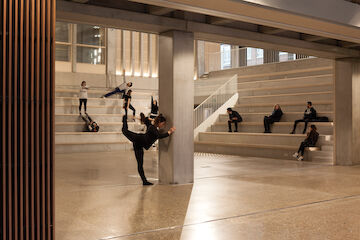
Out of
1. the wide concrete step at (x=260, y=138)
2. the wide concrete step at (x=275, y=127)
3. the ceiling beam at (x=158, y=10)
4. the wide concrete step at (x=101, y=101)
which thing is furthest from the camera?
the wide concrete step at (x=101, y=101)

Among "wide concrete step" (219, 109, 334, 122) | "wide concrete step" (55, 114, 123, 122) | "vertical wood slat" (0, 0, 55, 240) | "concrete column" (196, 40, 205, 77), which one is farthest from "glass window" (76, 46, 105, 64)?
"vertical wood slat" (0, 0, 55, 240)

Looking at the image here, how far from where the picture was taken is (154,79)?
1021 inches

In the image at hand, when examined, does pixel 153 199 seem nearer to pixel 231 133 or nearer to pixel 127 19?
pixel 127 19

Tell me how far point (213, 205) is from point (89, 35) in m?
19.5

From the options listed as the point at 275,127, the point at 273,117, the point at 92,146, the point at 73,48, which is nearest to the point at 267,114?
the point at 273,117

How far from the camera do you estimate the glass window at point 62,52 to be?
77.6 ft

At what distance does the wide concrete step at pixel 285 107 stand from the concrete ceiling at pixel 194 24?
175 inches

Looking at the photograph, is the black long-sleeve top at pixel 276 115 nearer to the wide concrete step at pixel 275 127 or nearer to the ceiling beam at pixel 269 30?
the wide concrete step at pixel 275 127

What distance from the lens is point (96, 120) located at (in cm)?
2012

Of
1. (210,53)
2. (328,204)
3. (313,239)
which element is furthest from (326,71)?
(313,239)

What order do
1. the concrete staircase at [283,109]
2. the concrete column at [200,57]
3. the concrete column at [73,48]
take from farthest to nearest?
the concrete column at [200,57] → the concrete column at [73,48] → the concrete staircase at [283,109]

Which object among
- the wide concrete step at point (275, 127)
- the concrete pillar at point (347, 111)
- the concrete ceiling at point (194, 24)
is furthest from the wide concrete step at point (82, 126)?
the concrete ceiling at point (194, 24)

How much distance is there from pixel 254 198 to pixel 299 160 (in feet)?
23.7

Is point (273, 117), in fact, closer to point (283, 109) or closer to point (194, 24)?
point (283, 109)
